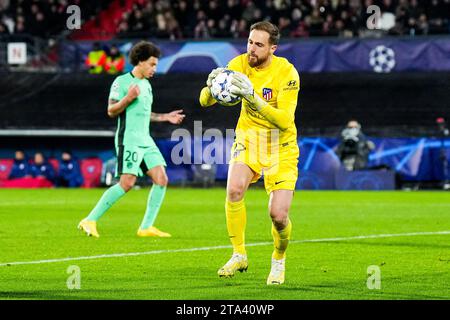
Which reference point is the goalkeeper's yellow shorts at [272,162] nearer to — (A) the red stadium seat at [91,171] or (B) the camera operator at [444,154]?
(B) the camera operator at [444,154]

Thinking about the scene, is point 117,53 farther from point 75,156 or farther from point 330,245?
point 330,245

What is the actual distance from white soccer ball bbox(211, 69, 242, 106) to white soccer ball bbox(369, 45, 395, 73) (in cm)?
2258

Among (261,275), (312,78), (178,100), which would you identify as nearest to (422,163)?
(312,78)

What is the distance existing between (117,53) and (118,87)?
18.8 meters

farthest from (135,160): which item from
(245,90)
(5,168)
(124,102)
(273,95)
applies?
(5,168)

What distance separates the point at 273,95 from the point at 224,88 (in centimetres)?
59

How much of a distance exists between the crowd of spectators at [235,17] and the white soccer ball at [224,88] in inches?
901

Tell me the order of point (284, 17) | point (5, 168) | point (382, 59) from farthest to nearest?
point (284, 17), point (5, 168), point (382, 59)

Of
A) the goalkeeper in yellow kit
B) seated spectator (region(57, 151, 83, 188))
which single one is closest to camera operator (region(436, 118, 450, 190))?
seated spectator (region(57, 151, 83, 188))

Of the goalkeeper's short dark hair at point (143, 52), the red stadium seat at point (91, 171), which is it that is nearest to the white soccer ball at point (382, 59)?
the red stadium seat at point (91, 171)

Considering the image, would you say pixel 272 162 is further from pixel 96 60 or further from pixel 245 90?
pixel 96 60

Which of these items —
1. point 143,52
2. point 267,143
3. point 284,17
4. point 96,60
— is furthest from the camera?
point 96,60

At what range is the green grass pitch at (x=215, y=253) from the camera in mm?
8602

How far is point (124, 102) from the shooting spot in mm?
13594
